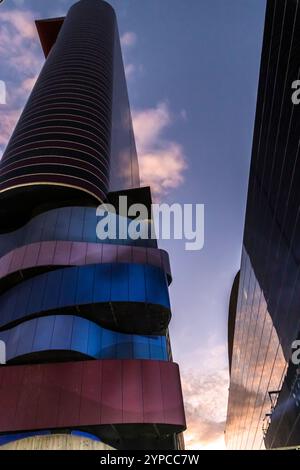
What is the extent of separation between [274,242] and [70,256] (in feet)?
56.9

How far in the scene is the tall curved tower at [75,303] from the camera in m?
20.3

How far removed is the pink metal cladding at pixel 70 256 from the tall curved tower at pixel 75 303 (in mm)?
95

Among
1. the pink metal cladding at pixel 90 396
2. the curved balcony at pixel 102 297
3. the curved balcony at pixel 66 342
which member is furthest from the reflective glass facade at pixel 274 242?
→ the pink metal cladding at pixel 90 396

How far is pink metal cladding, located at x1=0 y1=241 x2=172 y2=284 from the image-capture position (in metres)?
28.2

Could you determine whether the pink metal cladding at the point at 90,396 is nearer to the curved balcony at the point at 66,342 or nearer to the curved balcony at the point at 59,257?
the curved balcony at the point at 66,342

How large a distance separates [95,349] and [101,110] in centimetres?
3843

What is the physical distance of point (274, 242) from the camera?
89.6 feet

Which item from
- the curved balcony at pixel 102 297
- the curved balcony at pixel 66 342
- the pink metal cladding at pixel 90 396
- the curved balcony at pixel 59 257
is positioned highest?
the curved balcony at pixel 59 257

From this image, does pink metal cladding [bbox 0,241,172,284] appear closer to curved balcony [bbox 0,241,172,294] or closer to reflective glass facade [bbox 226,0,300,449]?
curved balcony [bbox 0,241,172,294]

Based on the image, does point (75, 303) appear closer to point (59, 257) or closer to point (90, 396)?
point (59, 257)

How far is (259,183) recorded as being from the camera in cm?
3047

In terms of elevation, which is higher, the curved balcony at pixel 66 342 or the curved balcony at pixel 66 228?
the curved balcony at pixel 66 228

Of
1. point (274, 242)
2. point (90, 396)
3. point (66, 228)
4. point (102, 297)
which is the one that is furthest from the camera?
point (66, 228)

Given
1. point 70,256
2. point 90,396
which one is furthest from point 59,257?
point 90,396
